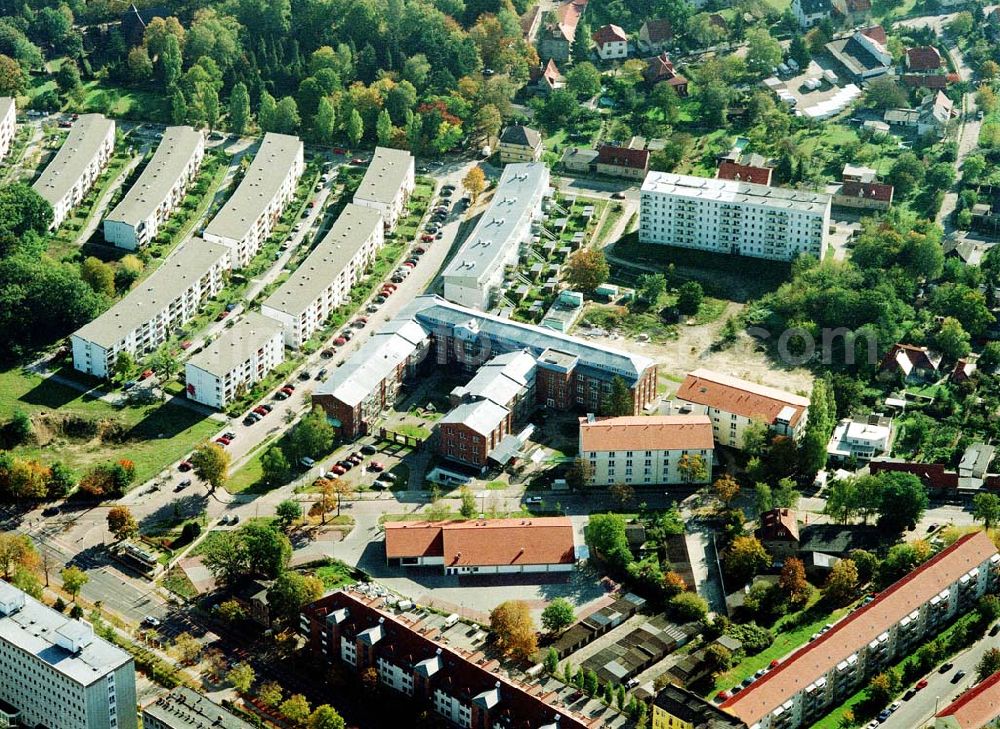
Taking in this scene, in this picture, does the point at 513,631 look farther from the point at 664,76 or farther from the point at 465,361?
the point at 664,76

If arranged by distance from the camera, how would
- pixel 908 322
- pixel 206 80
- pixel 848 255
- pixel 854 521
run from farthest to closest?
1. pixel 206 80
2. pixel 848 255
3. pixel 908 322
4. pixel 854 521

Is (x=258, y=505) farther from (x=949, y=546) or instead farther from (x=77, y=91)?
(x=77, y=91)

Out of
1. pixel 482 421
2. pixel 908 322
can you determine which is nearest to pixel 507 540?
pixel 482 421

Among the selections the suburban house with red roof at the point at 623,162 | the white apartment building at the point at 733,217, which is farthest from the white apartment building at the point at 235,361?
the suburban house with red roof at the point at 623,162

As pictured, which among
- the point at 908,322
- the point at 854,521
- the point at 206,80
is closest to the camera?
the point at 854,521

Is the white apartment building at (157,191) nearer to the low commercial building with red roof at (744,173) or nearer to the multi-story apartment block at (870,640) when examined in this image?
the low commercial building with red roof at (744,173)

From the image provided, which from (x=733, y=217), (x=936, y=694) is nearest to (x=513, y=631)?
(x=936, y=694)

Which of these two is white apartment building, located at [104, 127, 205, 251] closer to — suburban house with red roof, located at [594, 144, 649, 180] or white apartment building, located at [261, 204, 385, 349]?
white apartment building, located at [261, 204, 385, 349]
